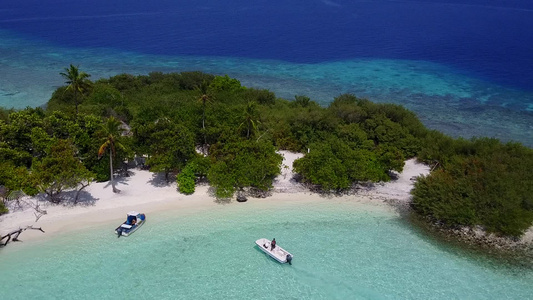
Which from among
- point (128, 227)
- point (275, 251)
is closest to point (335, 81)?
point (275, 251)

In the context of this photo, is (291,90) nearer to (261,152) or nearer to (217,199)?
(261,152)

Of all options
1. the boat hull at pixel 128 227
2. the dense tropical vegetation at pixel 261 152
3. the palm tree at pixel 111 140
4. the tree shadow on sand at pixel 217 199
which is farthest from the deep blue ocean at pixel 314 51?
the boat hull at pixel 128 227

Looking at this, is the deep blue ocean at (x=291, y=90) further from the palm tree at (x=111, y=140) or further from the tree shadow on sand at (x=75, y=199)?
the palm tree at (x=111, y=140)

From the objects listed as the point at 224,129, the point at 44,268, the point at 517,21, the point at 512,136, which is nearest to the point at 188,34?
the point at 224,129

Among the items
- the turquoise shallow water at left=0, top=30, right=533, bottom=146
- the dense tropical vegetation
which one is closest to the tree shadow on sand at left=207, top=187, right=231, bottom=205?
the dense tropical vegetation

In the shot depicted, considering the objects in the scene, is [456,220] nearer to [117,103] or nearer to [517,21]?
[117,103]
